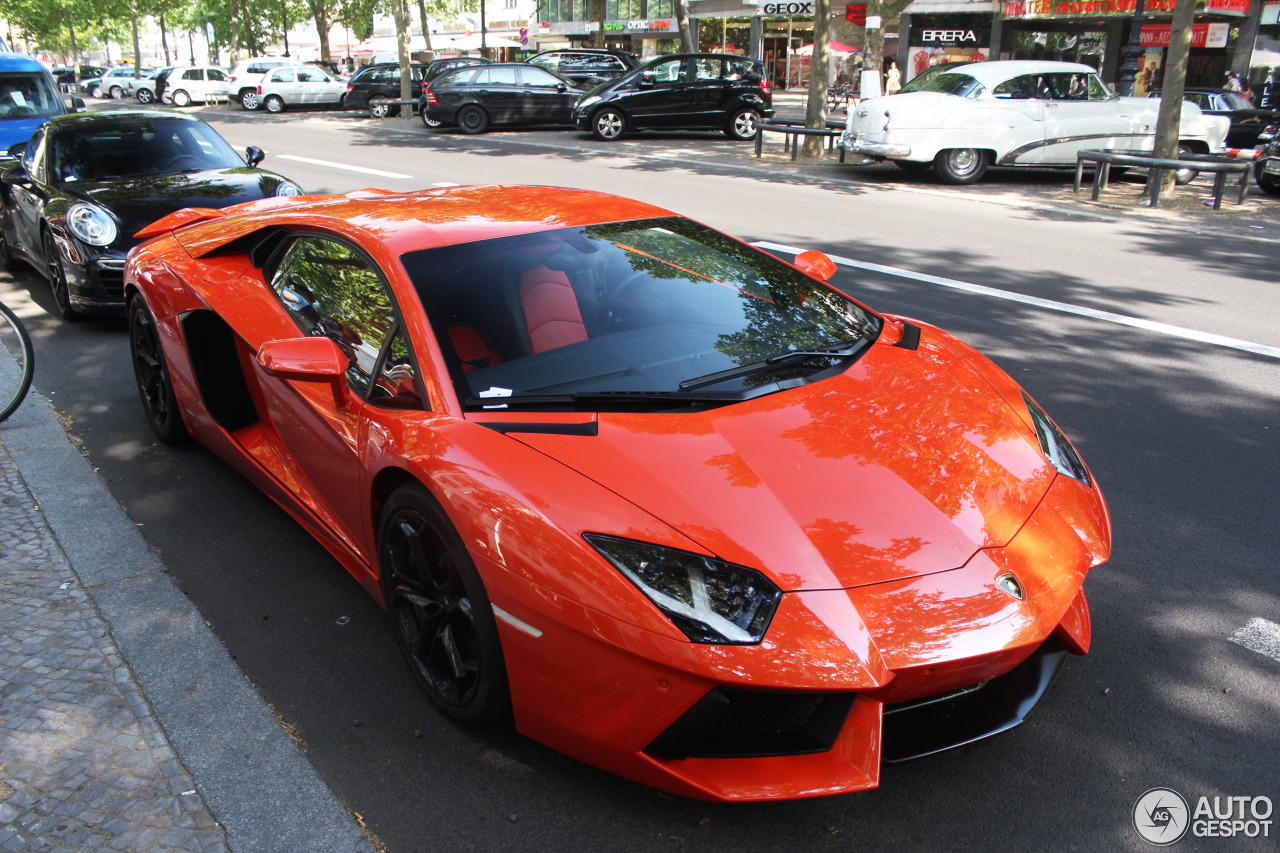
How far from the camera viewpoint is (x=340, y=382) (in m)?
3.02

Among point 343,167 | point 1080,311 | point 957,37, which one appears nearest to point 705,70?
point 343,167

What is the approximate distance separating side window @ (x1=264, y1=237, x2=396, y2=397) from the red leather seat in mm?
418

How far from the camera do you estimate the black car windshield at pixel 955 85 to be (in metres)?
13.8

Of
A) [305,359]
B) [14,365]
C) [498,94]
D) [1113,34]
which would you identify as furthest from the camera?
[1113,34]

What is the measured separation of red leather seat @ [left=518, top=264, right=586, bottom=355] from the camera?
9.61 ft

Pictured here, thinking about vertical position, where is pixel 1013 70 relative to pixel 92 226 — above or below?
above

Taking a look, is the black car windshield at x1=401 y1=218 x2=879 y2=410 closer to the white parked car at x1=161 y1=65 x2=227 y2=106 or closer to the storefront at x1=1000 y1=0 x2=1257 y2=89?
the storefront at x1=1000 y1=0 x2=1257 y2=89

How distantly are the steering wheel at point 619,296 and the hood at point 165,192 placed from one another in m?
4.64

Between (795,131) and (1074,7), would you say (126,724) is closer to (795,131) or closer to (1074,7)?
(795,131)

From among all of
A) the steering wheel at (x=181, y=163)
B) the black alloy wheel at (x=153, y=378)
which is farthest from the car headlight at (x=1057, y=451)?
the steering wheel at (x=181, y=163)

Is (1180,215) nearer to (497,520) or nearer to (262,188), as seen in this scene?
(262,188)

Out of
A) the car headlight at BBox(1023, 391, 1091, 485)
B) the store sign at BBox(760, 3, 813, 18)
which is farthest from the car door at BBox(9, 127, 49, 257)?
the store sign at BBox(760, 3, 813, 18)

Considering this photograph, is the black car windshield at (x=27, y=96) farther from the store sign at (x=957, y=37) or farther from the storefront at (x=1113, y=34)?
the store sign at (x=957, y=37)

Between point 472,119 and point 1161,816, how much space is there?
23.4 m
